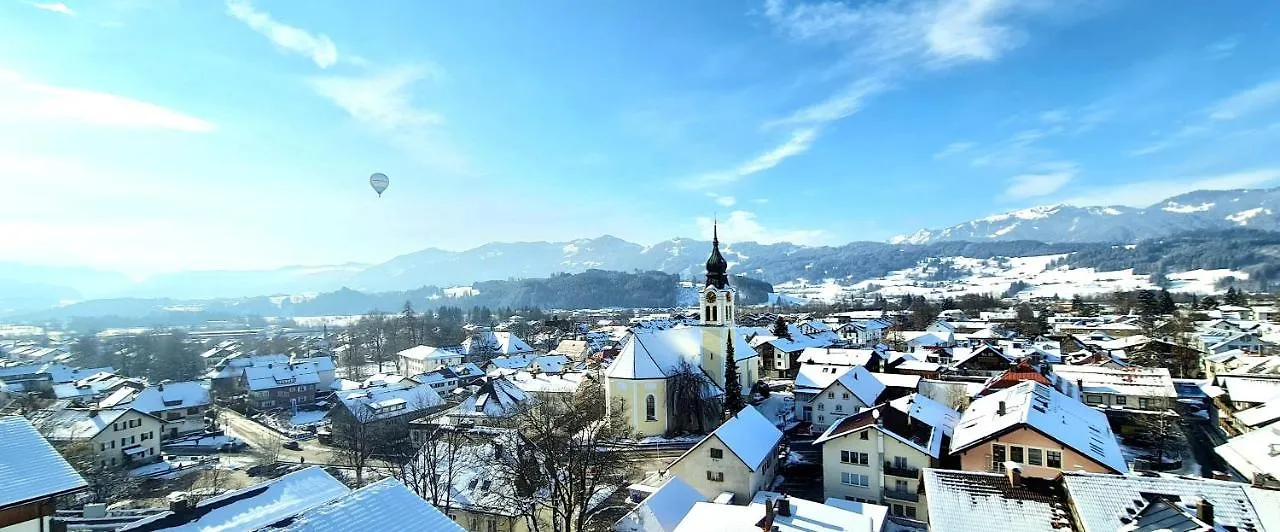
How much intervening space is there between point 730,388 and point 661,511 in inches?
820

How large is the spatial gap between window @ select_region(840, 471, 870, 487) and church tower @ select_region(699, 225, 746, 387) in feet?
62.7

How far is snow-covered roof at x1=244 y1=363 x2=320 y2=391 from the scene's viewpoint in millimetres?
65125

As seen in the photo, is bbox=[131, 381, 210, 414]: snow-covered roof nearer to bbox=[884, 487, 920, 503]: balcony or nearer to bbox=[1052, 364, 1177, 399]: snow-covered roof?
bbox=[884, 487, 920, 503]: balcony

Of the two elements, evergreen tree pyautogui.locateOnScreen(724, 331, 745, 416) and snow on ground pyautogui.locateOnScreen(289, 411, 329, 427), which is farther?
snow on ground pyautogui.locateOnScreen(289, 411, 329, 427)

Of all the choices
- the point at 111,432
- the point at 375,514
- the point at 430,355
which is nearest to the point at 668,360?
the point at 375,514

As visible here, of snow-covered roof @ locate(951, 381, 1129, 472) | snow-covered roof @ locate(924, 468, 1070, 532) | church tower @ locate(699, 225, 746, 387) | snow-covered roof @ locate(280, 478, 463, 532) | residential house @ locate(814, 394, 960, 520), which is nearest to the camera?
snow-covered roof @ locate(280, 478, 463, 532)

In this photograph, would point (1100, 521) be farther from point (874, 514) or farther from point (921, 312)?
point (921, 312)

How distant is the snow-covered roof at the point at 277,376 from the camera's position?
65.1 metres

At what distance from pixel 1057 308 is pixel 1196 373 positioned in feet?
286

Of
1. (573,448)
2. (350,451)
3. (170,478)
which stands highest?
(573,448)

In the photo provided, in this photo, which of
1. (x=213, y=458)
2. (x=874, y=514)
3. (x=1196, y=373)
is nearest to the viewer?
(x=874, y=514)

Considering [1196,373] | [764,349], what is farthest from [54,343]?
[1196,373]

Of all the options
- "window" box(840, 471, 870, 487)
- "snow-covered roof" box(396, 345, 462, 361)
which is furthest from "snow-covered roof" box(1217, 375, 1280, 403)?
"snow-covered roof" box(396, 345, 462, 361)

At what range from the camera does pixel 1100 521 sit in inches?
484
